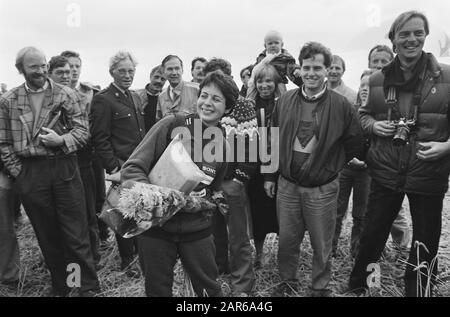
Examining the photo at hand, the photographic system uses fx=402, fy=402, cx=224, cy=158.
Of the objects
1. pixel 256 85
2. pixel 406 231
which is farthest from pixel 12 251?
pixel 406 231

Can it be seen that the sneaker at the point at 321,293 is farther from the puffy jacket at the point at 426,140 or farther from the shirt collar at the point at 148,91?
the shirt collar at the point at 148,91

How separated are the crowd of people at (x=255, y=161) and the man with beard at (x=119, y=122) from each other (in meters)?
0.01

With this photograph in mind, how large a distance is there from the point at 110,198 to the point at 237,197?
1.56 meters

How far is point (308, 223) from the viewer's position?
358cm

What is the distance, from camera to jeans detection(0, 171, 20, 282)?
4125mm

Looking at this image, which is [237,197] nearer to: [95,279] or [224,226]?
[224,226]

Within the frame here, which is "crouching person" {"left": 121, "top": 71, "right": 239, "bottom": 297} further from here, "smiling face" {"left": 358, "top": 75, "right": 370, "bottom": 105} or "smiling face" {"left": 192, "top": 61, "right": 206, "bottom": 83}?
"smiling face" {"left": 192, "top": 61, "right": 206, "bottom": 83}

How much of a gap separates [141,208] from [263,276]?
2328 millimetres

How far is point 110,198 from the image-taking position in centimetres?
248

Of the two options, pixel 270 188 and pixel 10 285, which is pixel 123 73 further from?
pixel 10 285

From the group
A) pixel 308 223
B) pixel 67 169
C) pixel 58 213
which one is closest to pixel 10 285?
pixel 58 213

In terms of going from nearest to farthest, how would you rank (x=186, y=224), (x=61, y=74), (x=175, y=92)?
1. (x=186, y=224)
2. (x=61, y=74)
3. (x=175, y=92)

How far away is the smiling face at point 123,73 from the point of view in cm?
445

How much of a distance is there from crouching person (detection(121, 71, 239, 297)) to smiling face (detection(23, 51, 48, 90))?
1776 mm
